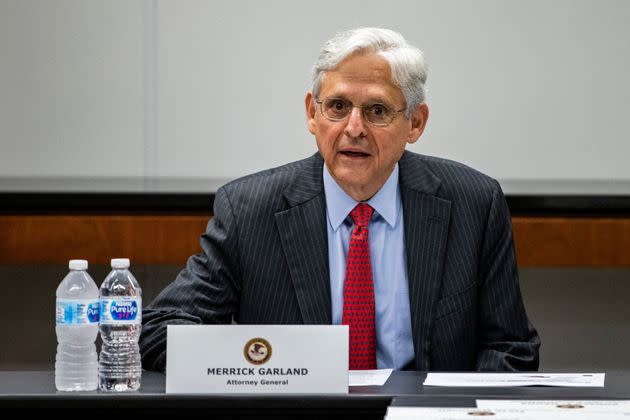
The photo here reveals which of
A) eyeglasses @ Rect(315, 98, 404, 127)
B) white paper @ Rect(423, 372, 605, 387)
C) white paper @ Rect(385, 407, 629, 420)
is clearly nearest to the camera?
white paper @ Rect(385, 407, 629, 420)

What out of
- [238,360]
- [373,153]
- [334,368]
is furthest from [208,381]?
[373,153]

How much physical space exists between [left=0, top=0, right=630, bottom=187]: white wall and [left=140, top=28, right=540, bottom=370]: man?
1.90 metres

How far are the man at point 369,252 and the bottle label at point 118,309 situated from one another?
46 cm

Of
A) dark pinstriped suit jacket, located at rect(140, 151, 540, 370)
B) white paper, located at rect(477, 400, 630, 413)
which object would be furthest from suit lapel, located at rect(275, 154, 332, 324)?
white paper, located at rect(477, 400, 630, 413)

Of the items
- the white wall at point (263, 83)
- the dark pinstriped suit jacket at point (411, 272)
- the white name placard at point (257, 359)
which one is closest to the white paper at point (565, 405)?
the white name placard at point (257, 359)

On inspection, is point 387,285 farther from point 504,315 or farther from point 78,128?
point 78,128

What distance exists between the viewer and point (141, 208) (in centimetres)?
383

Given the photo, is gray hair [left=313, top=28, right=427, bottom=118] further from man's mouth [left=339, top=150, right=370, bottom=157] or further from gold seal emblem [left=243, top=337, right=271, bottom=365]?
gold seal emblem [left=243, top=337, right=271, bottom=365]

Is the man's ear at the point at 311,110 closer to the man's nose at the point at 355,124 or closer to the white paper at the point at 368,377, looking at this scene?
the man's nose at the point at 355,124

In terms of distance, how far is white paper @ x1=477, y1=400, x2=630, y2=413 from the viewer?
5.80 ft

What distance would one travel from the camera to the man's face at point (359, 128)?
2525mm

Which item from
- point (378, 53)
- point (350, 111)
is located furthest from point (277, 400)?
point (378, 53)

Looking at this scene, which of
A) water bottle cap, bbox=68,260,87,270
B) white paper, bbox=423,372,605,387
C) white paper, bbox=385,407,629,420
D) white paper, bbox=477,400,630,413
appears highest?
water bottle cap, bbox=68,260,87,270

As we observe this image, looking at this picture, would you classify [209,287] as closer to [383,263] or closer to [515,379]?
[383,263]
